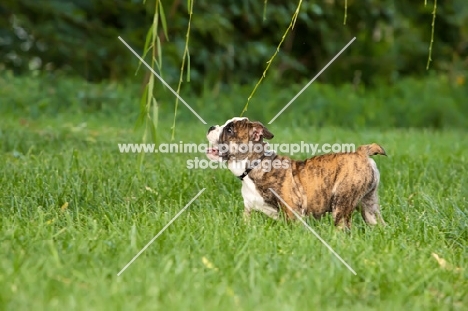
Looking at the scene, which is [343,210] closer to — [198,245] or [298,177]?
[298,177]

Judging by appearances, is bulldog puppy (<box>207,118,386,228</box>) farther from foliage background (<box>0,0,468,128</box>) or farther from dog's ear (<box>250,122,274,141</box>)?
foliage background (<box>0,0,468,128</box>)

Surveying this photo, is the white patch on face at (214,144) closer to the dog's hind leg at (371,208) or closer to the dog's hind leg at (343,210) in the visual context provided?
the dog's hind leg at (343,210)

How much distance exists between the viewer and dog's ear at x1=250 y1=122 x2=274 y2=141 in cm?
470

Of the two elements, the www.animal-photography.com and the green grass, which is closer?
the green grass

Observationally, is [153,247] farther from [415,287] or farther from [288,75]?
[288,75]

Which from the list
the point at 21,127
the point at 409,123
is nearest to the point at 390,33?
the point at 409,123

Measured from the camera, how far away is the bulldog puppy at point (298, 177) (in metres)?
4.54

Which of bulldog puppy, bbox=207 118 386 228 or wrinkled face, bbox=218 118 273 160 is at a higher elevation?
wrinkled face, bbox=218 118 273 160

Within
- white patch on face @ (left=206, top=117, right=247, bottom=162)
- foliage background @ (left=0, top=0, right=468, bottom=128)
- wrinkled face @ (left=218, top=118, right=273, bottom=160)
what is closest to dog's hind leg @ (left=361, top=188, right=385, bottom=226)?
wrinkled face @ (left=218, top=118, right=273, bottom=160)

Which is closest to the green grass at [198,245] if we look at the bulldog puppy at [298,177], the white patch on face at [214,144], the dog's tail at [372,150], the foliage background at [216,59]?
the bulldog puppy at [298,177]

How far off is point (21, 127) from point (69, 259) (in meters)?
4.49

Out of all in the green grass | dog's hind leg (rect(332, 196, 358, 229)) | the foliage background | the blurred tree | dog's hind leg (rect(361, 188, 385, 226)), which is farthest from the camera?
the blurred tree

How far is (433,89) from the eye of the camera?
1203 centimetres

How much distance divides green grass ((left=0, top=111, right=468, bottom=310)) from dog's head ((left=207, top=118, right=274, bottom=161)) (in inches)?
14.0
